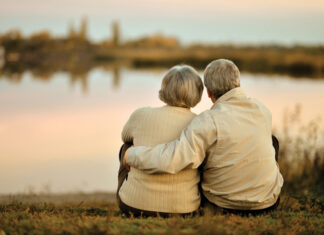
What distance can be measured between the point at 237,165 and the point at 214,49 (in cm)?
3478

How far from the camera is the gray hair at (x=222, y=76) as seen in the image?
316cm

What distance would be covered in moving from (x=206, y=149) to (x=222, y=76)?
573 millimetres

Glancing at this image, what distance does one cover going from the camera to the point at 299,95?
16297 mm

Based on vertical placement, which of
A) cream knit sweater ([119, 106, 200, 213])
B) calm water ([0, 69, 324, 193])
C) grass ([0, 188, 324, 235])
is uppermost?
cream knit sweater ([119, 106, 200, 213])

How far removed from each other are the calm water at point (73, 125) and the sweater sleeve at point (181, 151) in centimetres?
406

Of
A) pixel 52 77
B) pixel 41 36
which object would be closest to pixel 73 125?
pixel 52 77

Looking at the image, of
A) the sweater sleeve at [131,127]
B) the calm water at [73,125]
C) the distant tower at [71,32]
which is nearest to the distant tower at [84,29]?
the distant tower at [71,32]

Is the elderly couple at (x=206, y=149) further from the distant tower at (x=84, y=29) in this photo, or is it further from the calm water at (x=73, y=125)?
the distant tower at (x=84, y=29)

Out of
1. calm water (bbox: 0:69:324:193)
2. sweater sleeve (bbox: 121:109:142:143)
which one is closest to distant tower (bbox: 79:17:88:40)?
calm water (bbox: 0:69:324:193)

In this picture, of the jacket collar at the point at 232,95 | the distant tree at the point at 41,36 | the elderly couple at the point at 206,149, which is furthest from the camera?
the distant tree at the point at 41,36

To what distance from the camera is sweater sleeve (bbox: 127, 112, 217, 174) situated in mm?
2881

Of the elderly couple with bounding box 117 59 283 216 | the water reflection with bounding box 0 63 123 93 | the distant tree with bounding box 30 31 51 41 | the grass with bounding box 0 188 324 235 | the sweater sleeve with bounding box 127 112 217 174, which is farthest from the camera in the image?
the distant tree with bounding box 30 31 51 41

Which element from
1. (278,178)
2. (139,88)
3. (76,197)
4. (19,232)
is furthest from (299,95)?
(19,232)

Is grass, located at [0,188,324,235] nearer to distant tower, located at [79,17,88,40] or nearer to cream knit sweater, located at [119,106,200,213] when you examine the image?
cream knit sweater, located at [119,106,200,213]
